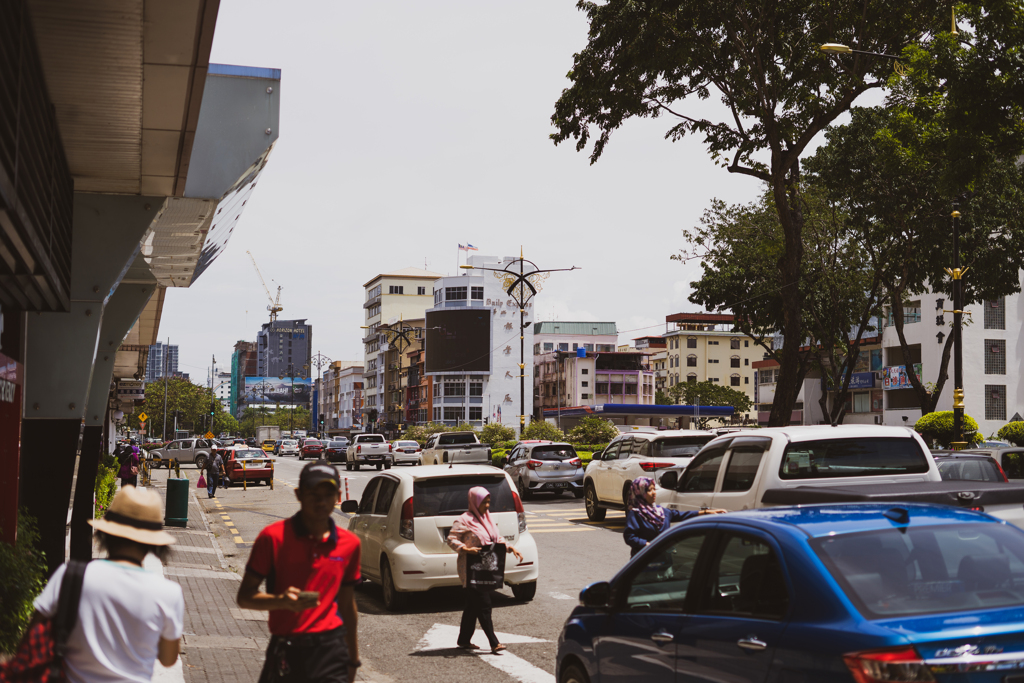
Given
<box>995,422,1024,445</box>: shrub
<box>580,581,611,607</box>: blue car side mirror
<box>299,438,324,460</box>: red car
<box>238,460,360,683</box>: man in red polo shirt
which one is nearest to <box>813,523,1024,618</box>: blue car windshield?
<box>580,581,611,607</box>: blue car side mirror

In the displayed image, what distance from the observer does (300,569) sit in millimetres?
4707

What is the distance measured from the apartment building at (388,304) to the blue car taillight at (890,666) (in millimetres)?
161027

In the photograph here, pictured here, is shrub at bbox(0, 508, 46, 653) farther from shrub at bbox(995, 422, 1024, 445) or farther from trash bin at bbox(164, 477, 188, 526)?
shrub at bbox(995, 422, 1024, 445)

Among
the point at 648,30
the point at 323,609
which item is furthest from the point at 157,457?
the point at 323,609

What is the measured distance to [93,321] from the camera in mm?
11023

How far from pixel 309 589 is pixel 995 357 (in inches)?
2661

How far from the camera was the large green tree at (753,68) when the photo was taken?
22625 mm

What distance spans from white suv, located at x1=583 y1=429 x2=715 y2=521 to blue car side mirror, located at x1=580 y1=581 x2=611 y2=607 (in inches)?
546

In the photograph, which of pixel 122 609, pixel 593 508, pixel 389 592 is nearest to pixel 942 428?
pixel 593 508

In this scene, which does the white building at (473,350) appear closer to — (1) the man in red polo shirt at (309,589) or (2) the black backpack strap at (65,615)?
(1) the man in red polo shirt at (309,589)

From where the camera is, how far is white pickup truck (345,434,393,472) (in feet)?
179

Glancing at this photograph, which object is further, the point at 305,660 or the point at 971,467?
the point at 971,467

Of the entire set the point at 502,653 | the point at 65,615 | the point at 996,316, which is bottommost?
the point at 502,653

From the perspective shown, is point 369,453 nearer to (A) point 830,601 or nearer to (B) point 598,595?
(B) point 598,595
